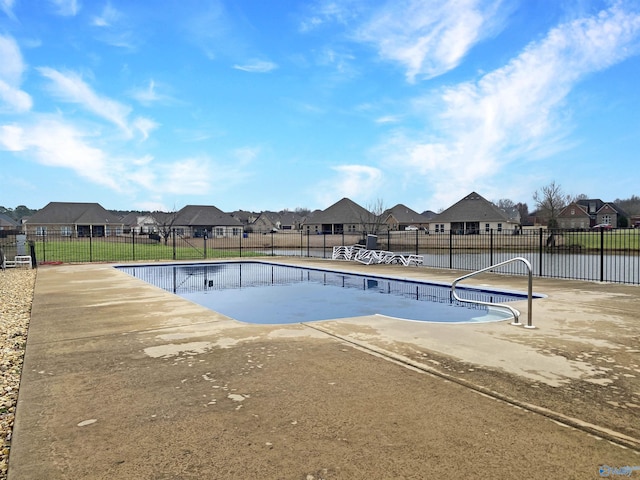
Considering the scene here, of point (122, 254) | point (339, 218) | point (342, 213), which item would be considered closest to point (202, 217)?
point (339, 218)

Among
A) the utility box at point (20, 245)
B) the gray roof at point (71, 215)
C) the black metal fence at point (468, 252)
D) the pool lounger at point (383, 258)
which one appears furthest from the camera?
the gray roof at point (71, 215)

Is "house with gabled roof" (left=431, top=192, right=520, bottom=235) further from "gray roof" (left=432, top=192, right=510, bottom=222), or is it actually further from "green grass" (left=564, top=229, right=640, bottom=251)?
"green grass" (left=564, top=229, right=640, bottom=251)

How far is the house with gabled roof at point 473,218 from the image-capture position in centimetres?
6072

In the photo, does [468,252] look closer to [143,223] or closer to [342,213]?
[342,213]

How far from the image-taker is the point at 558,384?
4.05 meters

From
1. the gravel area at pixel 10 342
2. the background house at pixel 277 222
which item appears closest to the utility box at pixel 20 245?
the gravel area at pixel 10 342

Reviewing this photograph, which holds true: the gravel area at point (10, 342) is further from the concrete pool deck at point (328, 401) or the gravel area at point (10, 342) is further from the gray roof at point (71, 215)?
the gray roof at point (71, 215)

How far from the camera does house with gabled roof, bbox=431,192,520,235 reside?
60.7 metres

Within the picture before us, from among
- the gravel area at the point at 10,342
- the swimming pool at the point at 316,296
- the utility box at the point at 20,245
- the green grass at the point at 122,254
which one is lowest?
the swimming pool at the point at 316,296

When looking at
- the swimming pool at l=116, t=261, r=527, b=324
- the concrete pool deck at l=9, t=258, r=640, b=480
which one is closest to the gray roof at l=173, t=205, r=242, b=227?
the swimming pool at l=116, t=261, r=527, b=324

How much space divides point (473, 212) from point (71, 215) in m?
61.1

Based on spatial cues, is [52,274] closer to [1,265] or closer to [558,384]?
[1,265]

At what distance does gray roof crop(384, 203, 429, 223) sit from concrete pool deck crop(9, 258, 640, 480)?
255 feet

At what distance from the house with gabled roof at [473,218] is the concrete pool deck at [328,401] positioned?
57092mm
